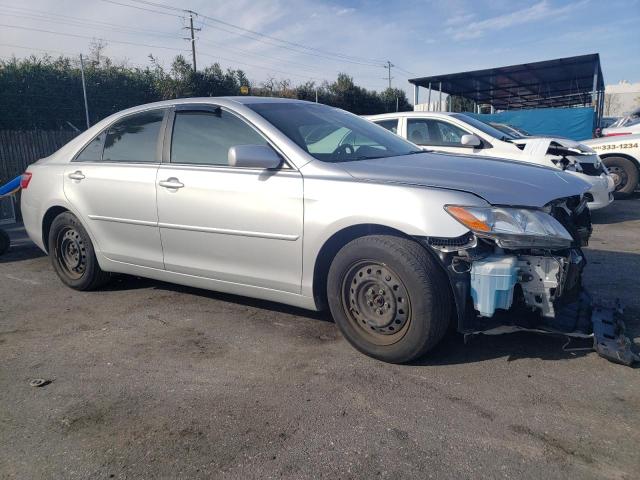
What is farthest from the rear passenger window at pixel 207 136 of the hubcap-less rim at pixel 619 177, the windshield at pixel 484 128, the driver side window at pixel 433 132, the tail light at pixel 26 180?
the hubcap-less rim at pixel 619 177

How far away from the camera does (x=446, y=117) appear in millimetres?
8008

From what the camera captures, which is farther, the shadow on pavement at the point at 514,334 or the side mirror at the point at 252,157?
the side mirror at the point at 252,157

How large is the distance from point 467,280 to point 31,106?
16.5 m

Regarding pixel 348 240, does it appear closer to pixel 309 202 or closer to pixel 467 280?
pixel 309 202

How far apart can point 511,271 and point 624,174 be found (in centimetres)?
904

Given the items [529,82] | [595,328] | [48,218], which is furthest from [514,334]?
[529,82]

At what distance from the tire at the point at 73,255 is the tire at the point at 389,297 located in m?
2.53

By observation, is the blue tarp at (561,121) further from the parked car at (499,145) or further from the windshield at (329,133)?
the windshield at (329,133)

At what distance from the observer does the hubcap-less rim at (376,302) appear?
3045 mm

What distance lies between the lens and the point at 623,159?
33.6 feet

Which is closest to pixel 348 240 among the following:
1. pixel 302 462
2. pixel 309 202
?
pixel 309 202

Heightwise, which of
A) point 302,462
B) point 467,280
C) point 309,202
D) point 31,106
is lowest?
point 302,462

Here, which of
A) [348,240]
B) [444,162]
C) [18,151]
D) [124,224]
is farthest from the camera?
[18,151]

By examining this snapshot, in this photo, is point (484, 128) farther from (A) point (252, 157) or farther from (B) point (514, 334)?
(A) point (252, 157)
